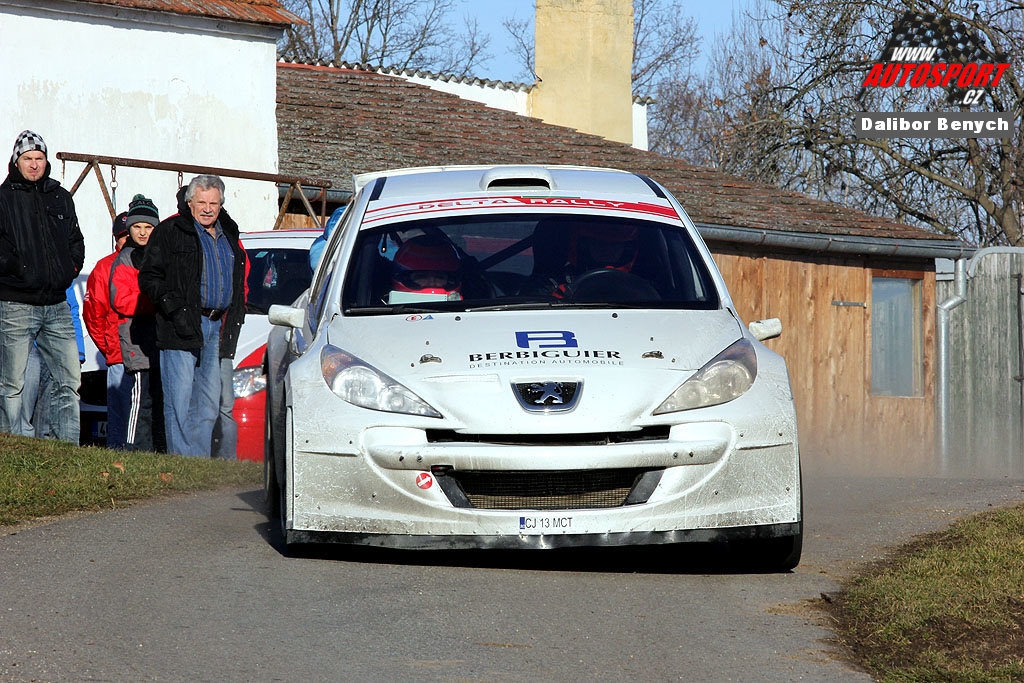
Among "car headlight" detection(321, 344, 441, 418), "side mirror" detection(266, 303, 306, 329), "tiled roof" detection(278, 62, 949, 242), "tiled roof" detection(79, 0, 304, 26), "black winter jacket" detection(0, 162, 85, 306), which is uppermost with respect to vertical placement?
"tiled roof" detection(79, 0, 304, 26)

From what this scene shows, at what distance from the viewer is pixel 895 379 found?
22.2 meters

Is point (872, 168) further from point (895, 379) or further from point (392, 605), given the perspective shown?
point (392, 605)

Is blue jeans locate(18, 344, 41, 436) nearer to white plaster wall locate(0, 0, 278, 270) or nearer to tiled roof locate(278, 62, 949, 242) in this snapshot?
white plaster wall locate(0, 0, 278, 270)

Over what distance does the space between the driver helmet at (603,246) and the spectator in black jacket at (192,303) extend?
3.76 m

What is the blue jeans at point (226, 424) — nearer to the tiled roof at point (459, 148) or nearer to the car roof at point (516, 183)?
the car roof at point (516, 183)

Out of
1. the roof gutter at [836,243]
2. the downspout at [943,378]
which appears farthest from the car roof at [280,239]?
the downspout at [943,378]

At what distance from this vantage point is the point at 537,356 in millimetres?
6039

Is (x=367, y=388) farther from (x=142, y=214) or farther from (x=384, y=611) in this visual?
(x=142, y=214)

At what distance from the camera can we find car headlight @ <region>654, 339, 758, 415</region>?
598 cm

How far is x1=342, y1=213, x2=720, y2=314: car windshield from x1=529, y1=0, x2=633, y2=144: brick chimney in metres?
24.6

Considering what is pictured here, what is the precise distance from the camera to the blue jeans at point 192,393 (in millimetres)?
10094

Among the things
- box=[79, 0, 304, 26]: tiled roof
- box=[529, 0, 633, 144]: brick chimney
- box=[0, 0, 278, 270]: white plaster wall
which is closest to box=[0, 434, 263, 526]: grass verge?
box=[0, 0, 278, 270]: white plaster wall

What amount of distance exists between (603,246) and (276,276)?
17.8 ft

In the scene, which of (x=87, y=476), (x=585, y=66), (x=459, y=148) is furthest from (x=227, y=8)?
(x=585, y=66)
